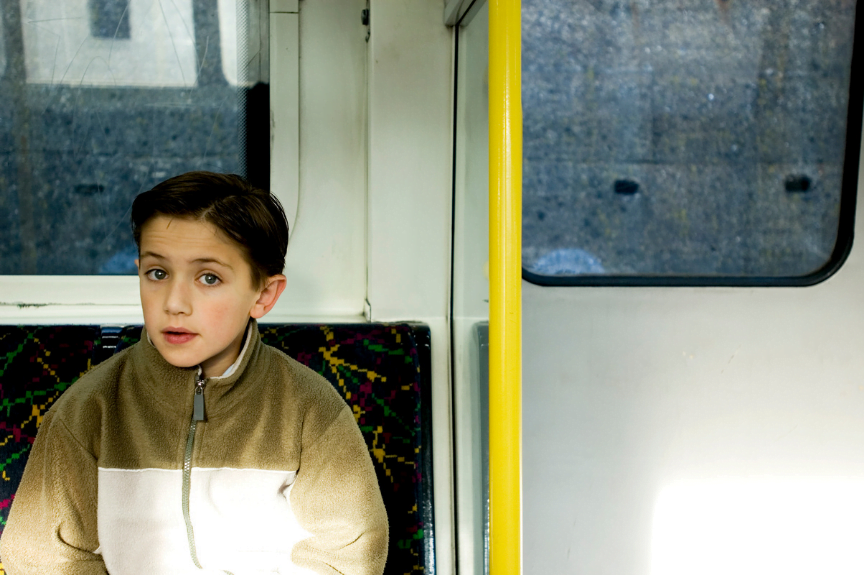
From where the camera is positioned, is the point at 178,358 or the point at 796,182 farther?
the point at 796,182

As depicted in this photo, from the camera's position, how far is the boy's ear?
1.02 m

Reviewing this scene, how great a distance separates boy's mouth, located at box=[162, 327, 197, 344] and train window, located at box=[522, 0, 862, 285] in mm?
935

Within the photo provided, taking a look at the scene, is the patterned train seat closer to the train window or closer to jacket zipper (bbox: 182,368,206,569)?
jacket zipper (bbox: 182,368,206,569)

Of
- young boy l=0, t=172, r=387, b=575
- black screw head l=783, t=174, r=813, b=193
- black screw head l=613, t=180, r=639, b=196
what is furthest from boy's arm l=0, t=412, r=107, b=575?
black screw head l=783, t=174, r=813, b=193

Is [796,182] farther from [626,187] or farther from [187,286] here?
[187,286]

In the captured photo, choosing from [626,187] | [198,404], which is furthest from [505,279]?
[626,187]

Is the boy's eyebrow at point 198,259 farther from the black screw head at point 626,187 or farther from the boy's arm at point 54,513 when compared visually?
the black screw head at point 626,187

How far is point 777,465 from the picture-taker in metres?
1.78

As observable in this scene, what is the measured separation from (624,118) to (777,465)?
3.47ft

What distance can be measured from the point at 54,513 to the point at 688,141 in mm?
1610

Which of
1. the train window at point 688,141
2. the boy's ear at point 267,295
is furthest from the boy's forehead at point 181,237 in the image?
the train window at point 688,141

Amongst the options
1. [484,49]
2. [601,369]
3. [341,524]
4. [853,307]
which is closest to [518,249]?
[484,49]

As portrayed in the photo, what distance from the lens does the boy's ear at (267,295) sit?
1.02 meters

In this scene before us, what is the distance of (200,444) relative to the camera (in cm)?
99
